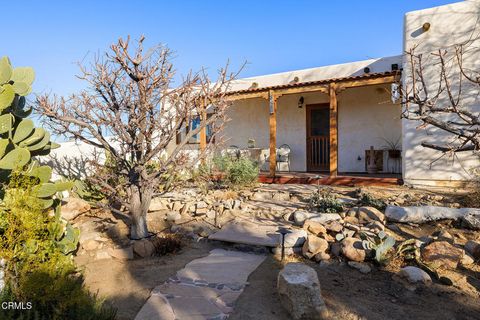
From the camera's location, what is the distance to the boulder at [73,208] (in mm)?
6672

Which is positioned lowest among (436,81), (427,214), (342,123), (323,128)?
(427,214)

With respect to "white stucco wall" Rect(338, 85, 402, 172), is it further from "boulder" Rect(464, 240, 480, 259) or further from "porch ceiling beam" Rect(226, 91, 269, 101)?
"boulder" Rect(464, 240, 480, 259)

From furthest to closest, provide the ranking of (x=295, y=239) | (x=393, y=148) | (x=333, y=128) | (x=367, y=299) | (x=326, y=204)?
(x=393, y=148), (x=333, y=128), (x=326, y=204), (x=295, y=239), (x=367, y=299)

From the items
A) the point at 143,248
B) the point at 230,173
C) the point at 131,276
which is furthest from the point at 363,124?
the point at 131,276

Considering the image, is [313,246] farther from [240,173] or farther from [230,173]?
[230,173]

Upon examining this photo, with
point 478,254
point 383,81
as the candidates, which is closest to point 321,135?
point 383,81

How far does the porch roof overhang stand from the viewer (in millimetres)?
8484

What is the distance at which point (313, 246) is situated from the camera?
15.0 feet

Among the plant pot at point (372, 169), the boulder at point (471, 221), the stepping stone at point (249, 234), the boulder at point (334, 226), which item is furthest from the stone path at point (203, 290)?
the plant pot at point (372, 169)

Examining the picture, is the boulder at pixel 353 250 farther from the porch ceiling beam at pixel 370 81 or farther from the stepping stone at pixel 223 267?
the porch ceiling beam at pixel 370 81

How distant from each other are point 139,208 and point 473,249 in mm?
4535

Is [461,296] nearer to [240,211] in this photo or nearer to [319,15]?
[240,211]

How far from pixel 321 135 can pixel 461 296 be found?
321 inches

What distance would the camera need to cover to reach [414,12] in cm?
817
